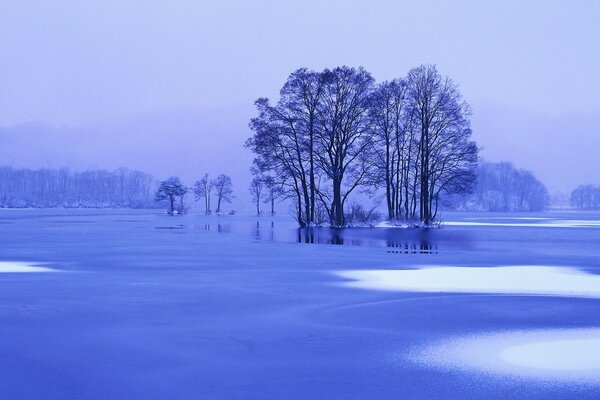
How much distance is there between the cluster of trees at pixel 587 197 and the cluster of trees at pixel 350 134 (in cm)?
16131

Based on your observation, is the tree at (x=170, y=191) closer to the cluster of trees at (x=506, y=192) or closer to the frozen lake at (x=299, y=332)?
the cluster of trees at (x=506, y=192)

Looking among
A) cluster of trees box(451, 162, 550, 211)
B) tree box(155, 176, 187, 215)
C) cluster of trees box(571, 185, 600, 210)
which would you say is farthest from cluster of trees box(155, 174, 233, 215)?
cluster of trees box(571, 185, 600, 210)

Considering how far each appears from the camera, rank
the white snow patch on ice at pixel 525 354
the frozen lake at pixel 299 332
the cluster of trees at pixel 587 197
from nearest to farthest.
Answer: the frozen lake at pixel 299 332, the white snow patch on ice at pixel 525 354, the cluster of trees at pixel 587 197

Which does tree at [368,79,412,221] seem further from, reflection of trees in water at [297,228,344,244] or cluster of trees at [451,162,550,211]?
cluster of trees at [451,162,550,211]

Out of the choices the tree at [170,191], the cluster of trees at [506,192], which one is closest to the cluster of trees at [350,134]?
the tree at [170,191]

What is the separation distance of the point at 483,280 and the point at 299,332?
6825mm

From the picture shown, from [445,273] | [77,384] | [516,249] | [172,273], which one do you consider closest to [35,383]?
[77,384]

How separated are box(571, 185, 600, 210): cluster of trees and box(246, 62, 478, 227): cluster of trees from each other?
161m

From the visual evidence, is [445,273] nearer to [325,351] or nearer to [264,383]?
[325,351]

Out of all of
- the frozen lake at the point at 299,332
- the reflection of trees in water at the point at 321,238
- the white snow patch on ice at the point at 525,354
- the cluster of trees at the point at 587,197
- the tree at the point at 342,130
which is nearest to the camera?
the frozen lake at the point at 299,332

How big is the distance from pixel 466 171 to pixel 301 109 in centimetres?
1264

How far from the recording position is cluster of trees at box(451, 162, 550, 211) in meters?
155

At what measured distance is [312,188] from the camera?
42.8 meters

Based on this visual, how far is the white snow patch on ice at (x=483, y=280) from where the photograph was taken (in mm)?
11703
